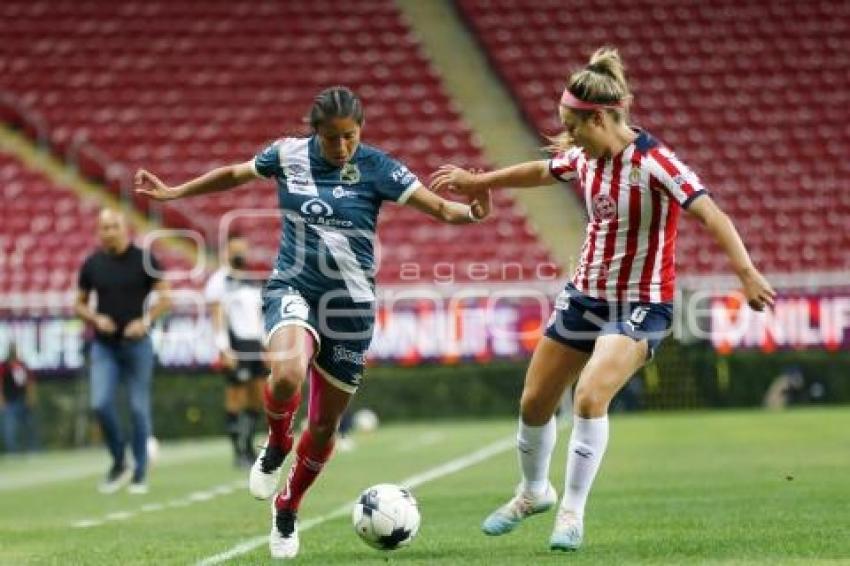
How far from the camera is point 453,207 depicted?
27.5 ft

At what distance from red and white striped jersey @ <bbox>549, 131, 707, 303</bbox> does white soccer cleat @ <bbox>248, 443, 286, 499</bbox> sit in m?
1.51

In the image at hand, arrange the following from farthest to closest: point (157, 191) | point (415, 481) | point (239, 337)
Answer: point (239, 337) → point (415, 481) → point (157, 191)

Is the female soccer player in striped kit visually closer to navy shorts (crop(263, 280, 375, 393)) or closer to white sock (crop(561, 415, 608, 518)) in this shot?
white sock (crop(561, 415, 608, 518))

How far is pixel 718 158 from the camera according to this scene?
97.0 feet

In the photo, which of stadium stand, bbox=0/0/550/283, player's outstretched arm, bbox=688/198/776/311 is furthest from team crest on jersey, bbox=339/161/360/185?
stadium stand, bbox=0/0/550/283

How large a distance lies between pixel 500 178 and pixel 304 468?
156 centimetres

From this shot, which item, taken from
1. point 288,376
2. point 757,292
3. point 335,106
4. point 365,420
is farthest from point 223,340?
point 757,292

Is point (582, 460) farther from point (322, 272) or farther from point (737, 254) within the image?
point (322, 272)

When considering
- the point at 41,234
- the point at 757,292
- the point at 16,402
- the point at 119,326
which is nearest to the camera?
the point at 757,292

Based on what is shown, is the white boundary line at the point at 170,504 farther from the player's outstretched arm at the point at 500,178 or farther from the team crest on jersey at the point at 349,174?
the player's outstretched arm at the point at 500,178

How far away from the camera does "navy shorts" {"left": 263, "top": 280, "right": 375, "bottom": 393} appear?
8195 millimetres

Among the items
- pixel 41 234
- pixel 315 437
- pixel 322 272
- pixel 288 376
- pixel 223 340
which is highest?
pixel 41 234

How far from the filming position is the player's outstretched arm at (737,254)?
7.05 m

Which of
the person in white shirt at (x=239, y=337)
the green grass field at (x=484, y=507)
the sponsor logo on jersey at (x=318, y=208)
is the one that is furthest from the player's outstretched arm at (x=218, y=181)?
the person in white shirt at (x=239, y=337)
